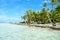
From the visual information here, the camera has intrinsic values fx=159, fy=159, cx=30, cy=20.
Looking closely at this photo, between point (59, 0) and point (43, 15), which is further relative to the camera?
point (43, 15)

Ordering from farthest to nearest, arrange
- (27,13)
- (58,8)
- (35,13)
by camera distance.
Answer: (27,13) → (35,13) → (58,8)

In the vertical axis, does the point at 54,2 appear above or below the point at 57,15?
above

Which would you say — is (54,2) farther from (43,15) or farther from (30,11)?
(30,11)

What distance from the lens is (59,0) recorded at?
59.8 metres

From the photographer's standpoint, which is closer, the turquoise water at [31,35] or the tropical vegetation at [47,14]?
the turquoise water at [31,35]

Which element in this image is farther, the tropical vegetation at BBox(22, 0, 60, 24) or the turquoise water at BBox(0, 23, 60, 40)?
the tropical vegetation at BBox(22, 0, 60, 24)

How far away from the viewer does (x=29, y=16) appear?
10962cm

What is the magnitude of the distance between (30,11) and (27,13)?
258cm

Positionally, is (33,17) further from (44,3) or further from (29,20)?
(44,3)

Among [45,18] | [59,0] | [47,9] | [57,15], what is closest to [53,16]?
[57,15]

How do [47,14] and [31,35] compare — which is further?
[47,14]

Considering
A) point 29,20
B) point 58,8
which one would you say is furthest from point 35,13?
point 58,8

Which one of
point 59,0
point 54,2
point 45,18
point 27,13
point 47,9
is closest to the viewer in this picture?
point 59,0

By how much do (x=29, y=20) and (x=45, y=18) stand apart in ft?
99.6
